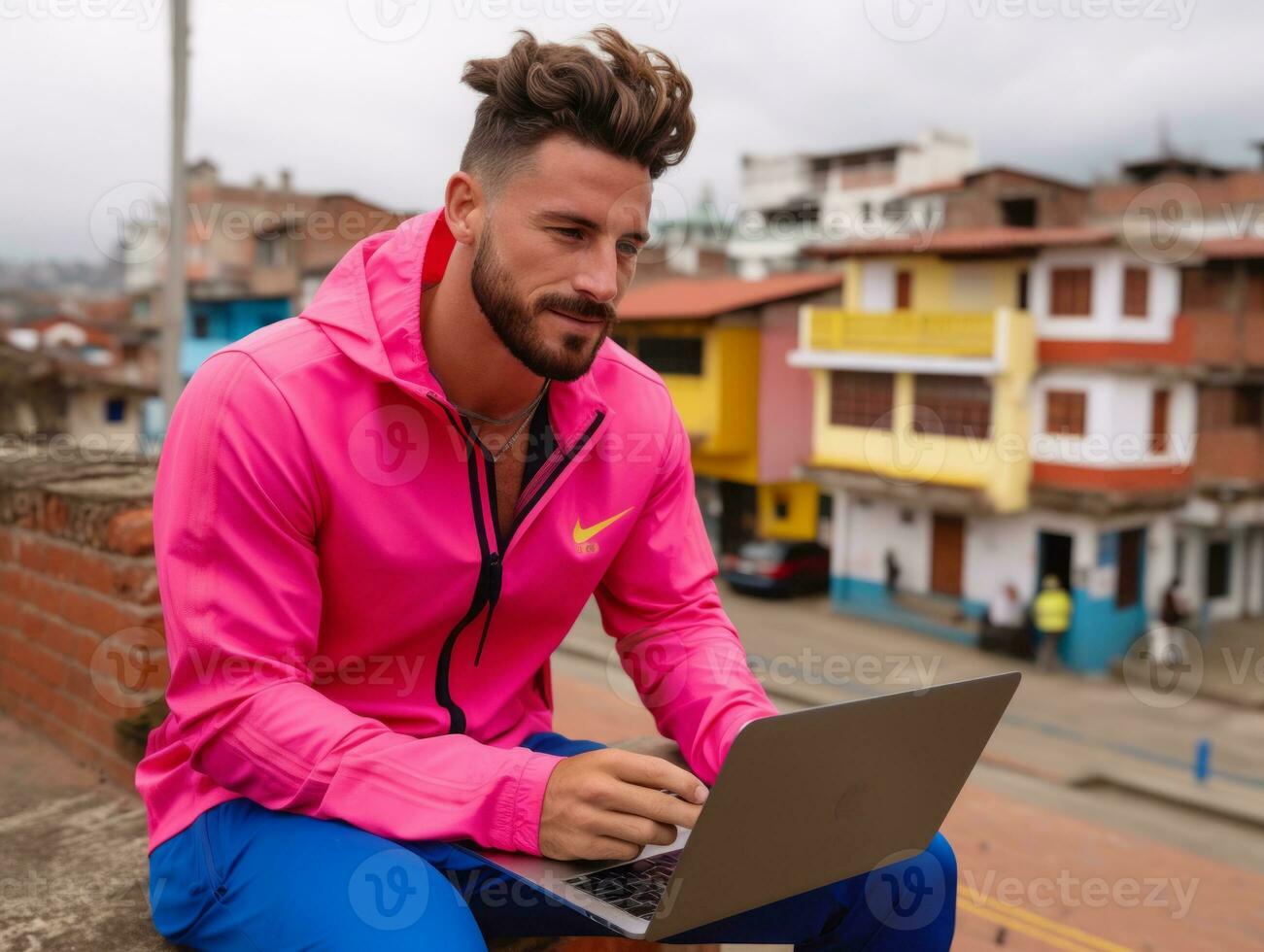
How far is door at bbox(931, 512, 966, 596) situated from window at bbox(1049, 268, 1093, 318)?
428 centimetres

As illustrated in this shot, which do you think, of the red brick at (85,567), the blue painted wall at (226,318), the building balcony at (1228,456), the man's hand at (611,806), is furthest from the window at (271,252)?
the man's hand at (611,806)

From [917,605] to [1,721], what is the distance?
68.0 ft

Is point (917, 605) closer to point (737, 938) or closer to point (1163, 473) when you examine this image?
point (1163, 473)

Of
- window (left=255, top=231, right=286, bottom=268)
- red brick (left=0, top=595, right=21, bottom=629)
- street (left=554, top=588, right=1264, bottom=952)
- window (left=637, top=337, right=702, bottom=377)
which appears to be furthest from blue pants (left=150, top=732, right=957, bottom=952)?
window (left=255, top=231, right=286, bottom=268)

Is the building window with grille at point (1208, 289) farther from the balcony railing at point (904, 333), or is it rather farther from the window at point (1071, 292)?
the balcony railing at point (904, 333)

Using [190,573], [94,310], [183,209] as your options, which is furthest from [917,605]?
[94,310]

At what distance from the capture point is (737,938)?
79.9 inches

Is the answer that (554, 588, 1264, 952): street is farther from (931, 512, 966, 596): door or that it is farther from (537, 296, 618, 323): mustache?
(537, 296, 618, 323): mustache

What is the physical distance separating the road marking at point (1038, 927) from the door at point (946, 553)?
16417 mm

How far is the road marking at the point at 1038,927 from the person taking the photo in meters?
5.67

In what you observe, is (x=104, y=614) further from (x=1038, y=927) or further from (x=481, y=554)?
(x=1038, y=927)

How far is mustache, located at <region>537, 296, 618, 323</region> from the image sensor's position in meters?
2.17

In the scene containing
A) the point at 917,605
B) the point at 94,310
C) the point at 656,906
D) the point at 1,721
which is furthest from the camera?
the point at 94,310

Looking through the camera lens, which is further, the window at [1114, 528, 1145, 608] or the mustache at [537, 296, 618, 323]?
the window at [1114, 528, 1145, 608]
